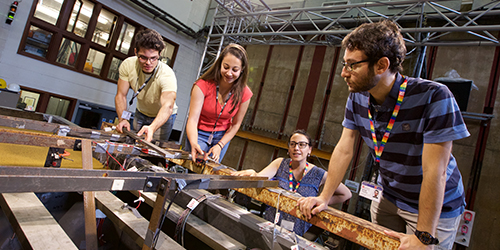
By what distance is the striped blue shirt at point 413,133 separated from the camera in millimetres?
1063

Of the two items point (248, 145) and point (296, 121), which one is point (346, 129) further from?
point (248, 145)

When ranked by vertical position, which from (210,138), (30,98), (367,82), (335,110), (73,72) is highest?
(335,110)

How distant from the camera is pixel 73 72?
693 cm

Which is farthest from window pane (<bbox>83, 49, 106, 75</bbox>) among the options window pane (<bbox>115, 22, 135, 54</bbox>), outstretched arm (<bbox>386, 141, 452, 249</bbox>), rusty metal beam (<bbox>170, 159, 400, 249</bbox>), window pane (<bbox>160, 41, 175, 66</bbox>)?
outstretched arm (<bbox>386, 141, 452, 249</bbox>)

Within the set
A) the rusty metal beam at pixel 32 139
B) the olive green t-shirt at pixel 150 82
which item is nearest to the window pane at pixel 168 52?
the olive green t-shirt at pixel 150 82

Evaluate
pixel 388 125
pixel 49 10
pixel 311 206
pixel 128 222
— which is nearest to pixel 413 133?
pixel 388 125

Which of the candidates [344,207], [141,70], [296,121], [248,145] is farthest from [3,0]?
[344,207]

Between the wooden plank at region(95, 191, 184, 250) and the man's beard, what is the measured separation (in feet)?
3.63

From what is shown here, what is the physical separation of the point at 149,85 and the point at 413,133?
96.4 inches

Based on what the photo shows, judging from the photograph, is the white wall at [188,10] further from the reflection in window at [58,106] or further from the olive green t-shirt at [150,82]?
the olive green t-shirt at [150,82]

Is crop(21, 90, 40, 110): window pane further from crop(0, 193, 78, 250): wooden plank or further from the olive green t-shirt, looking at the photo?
crop(0, 193, 78, 250): wooden plank

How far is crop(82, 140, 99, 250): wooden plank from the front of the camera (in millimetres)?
1153

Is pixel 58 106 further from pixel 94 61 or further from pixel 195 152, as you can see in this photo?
pixel 195 152

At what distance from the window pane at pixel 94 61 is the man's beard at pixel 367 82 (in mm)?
8145
